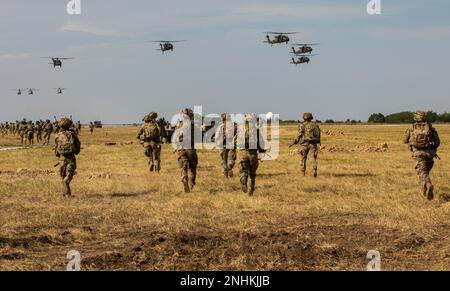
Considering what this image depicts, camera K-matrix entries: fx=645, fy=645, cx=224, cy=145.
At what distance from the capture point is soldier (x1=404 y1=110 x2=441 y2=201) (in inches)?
596

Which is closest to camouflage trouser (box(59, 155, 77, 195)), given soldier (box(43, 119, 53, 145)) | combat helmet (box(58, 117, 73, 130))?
combat helmet (box(58, 117, 73, 130))

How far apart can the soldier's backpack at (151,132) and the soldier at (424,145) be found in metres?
9.90

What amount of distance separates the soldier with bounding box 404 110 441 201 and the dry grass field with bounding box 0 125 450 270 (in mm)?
431

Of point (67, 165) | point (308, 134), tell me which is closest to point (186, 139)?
point (67, 165)

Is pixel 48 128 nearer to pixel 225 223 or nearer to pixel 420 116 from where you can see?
pixel 420 116

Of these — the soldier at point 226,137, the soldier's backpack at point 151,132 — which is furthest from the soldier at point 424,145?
the soldier's backpack at point 151,132

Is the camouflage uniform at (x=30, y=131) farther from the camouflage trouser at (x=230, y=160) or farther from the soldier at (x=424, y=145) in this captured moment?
the soldier at (x=424, y=145)

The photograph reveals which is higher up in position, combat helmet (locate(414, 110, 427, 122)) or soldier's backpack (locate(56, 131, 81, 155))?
combat helmet (locate(414, 110, 427, 122))

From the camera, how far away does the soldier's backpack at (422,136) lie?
595 inches

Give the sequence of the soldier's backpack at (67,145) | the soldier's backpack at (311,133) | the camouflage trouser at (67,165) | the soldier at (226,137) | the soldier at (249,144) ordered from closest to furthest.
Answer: the soldier at (249,144), the soldier's backpack at (67,145), the camouflage trouser at (67,165), the soldier at (226,137), the soldier's backpack at (311,133)

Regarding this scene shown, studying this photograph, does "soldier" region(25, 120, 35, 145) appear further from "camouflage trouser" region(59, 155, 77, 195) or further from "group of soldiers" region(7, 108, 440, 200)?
"camouflage trouser" region(59, 155, 77, 195)
